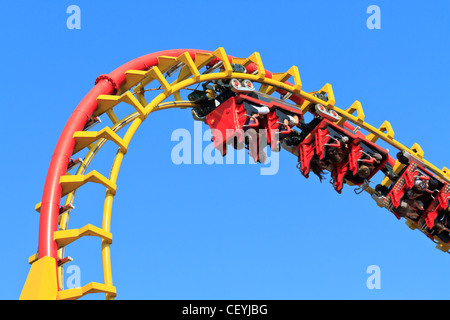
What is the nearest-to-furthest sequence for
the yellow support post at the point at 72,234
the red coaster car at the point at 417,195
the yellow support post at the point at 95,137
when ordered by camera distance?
the yellow support post at the point at 72,234 → the yellow support post at the point at 95,137 → the red coaster car at the point at 417,195

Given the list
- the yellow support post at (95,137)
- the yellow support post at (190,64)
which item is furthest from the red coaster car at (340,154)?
the yellow support post at (95,137)

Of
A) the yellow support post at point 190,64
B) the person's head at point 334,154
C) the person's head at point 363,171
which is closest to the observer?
the yellow support post at point 190,64

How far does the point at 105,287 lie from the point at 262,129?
5.84 meters

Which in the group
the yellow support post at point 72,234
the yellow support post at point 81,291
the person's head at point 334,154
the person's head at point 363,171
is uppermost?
the person's head at point 334,154

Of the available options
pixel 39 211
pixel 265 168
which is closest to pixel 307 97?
pixel 265 168

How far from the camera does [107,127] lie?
13812mm

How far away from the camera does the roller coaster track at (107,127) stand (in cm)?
1244

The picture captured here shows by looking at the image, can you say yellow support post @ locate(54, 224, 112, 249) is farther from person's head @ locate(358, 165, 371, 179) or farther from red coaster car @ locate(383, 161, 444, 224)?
red coaster car @ locate(383, 161, 444, 224)

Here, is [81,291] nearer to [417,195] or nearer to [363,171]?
[363,171]

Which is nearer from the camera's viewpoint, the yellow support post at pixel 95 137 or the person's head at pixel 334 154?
the yellow support post at pixel 95 137

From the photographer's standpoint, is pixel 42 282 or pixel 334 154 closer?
pixel 42 282

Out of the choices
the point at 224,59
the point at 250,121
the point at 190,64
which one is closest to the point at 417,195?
the point at 250,121

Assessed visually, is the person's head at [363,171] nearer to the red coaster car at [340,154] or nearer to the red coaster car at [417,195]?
the red coaster car at [340,154]

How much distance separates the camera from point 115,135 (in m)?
13.8
